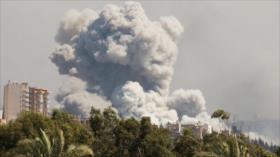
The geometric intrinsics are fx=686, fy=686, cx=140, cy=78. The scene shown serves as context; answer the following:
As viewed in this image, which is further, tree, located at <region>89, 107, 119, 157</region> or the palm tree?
tree, located at <region>89, 107, 119, 157</region>

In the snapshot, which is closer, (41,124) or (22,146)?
(22,146)

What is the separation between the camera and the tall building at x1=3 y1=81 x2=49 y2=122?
151750mm

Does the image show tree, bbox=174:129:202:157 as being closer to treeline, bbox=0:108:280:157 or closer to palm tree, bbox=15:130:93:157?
treeline, bbox=0:108:280:157

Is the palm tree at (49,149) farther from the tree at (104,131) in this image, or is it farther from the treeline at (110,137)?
the tree at (104,131)

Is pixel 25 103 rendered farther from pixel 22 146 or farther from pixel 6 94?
pixel 22 146

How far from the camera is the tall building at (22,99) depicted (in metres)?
152

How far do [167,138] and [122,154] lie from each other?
5.08 metres

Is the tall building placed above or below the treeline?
above

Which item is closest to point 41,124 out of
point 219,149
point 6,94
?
point 219,149

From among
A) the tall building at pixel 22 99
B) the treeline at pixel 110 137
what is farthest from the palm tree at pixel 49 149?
the tall building at pixel 22 99

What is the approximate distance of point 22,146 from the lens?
43.5 metres

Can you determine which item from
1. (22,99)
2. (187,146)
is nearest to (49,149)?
(187,146)

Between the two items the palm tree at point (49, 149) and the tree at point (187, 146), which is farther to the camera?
the tree at point (187, 146)

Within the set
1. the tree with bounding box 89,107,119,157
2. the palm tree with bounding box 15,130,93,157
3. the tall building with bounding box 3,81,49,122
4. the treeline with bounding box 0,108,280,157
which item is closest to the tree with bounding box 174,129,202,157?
the treeline with bounding box 0,108,280,157
